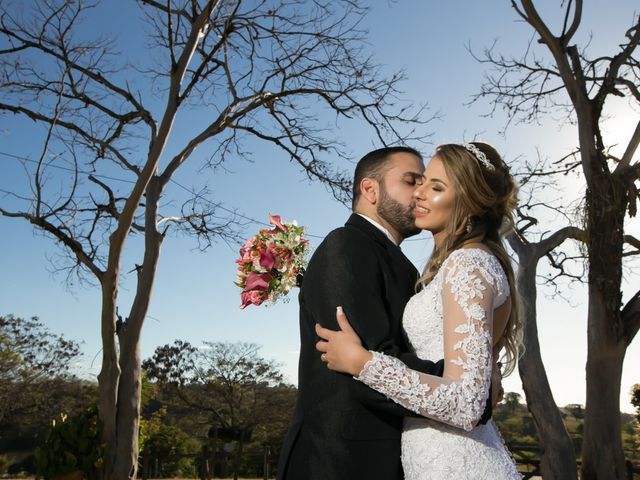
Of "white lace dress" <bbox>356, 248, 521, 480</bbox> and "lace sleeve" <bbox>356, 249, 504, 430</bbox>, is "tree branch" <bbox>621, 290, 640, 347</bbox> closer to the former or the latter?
"white lace dress" <bbox>356, 248, 521, 480</bbox>

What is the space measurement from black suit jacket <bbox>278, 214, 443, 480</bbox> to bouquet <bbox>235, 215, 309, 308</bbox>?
0.94m

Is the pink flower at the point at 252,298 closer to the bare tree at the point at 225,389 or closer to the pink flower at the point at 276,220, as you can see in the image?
the pink flower at the point at 276,220

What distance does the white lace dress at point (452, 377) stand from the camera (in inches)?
92.0

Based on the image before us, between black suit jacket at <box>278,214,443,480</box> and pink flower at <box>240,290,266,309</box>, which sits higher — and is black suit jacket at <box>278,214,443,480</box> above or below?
below

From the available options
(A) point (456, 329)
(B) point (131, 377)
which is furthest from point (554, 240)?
(A) point (456, 329)

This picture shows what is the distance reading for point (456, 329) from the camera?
2.37 metres

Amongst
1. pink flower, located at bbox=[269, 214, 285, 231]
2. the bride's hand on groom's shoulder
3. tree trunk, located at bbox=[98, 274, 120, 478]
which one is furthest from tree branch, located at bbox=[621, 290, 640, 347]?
the bride's hand on groom's shoulder

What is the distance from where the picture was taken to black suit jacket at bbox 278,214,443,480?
2.46 m

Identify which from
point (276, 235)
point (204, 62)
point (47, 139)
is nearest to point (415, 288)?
point (276, 235)

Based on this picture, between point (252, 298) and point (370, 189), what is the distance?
1.09 metres

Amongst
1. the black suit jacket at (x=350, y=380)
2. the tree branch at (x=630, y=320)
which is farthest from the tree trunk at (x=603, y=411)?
the black suit jacket at (x=350, y=380)

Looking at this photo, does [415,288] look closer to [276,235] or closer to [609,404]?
[276,235]

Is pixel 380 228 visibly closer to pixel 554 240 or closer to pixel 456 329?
pixel 456 329

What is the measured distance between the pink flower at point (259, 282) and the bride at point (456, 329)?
1.10 metres
